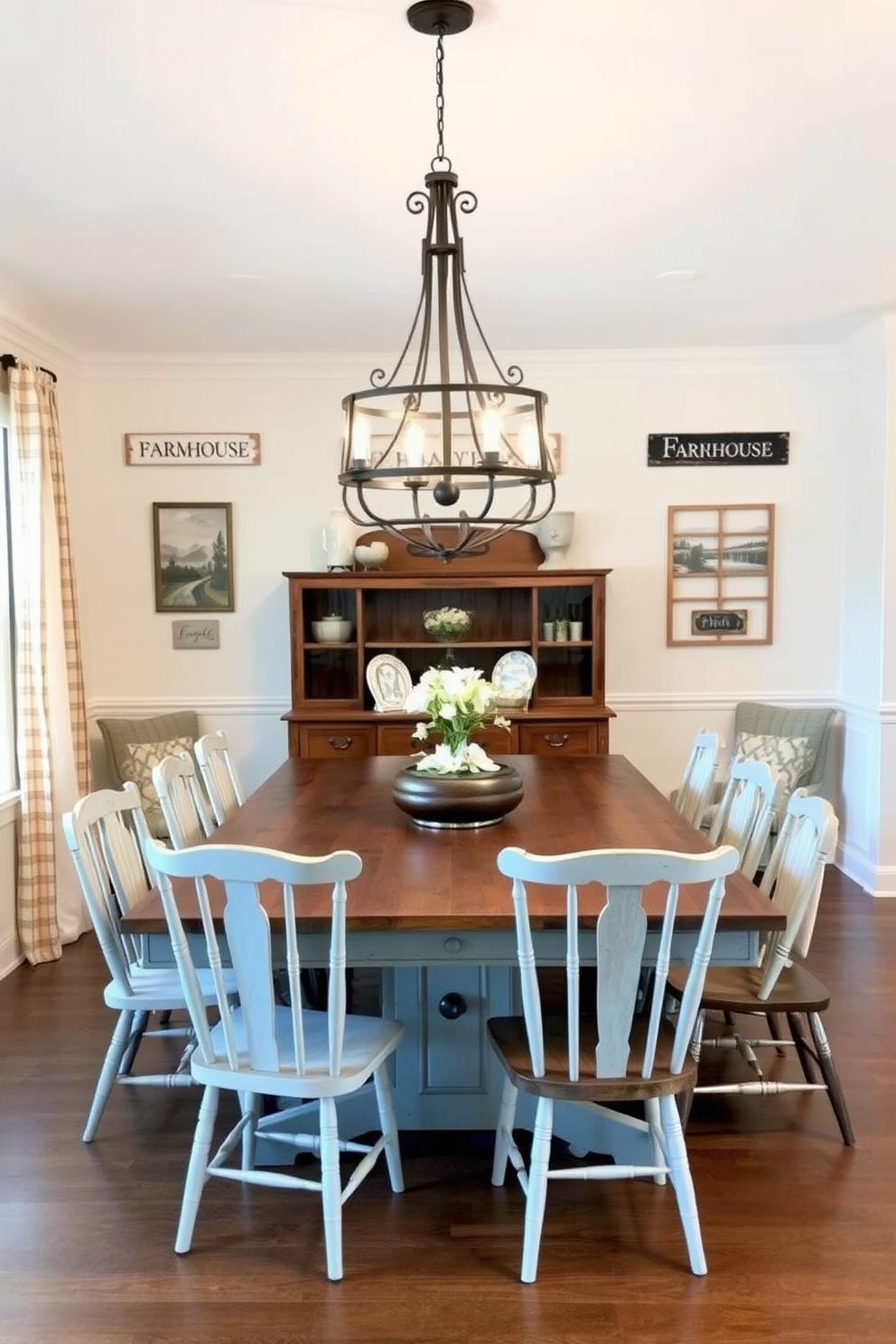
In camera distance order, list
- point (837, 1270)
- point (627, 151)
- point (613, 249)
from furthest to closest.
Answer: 1. point (613, 249)
2. point (627, 151)
3. point (837, 1270)

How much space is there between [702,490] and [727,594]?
54cm

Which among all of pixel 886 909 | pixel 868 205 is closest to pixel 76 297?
pixel 868 205

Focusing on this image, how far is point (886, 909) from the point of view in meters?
4.49

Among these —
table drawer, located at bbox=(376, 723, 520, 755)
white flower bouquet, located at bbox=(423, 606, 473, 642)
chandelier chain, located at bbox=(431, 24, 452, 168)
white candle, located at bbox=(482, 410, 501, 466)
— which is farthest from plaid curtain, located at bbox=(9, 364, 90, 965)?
white candle, located at bbox=(482, 410, 501, 466)

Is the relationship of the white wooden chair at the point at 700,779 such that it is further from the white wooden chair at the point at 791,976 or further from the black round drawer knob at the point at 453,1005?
the black round drawer knob at the point at 453,1005

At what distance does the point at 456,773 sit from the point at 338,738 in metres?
1.91

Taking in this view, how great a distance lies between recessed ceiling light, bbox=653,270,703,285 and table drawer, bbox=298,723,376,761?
230 centimetres

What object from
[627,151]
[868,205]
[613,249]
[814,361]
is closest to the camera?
[627,151]

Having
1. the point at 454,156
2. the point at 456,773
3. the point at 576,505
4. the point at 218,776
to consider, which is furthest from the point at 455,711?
the point at 576,505

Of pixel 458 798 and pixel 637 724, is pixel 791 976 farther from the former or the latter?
pixel 637 724

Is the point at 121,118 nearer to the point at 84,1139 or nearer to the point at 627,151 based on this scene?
the point at 627,151

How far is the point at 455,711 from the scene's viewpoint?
2850 mm

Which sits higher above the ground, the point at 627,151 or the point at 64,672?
the point at 627,151

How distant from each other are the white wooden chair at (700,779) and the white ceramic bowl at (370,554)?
1.95 metres
